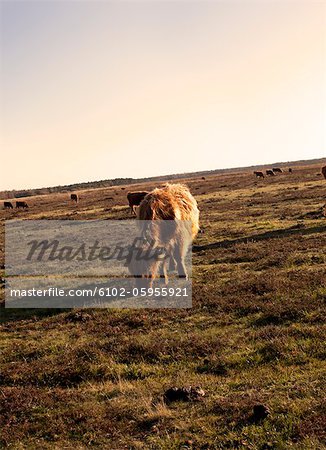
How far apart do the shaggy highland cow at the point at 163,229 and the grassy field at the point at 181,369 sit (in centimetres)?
126

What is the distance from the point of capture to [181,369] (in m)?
6.98

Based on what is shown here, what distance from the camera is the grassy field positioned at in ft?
16.7

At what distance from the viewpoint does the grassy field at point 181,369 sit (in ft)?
16.7

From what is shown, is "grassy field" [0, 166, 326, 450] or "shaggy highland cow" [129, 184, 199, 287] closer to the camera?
"grassy field" [0, 166, 326, 450]

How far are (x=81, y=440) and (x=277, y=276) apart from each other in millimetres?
8240

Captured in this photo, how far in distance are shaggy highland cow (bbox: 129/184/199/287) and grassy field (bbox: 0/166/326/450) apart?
1260mm

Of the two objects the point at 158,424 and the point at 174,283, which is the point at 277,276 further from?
the point at 158,424

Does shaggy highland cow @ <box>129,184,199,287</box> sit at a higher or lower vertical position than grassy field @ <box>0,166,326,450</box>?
higher

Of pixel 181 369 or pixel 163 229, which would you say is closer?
pixel 181 369

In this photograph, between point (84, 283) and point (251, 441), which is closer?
point (251, 441)

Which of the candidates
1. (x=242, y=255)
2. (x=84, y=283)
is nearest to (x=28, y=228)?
(x=84, y=283)

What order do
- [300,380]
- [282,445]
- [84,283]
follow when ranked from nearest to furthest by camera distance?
1. [282,445]
2. [300,380]
3. [84,283]

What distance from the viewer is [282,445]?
4.53 metres

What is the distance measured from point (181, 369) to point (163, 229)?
16.6 ft
